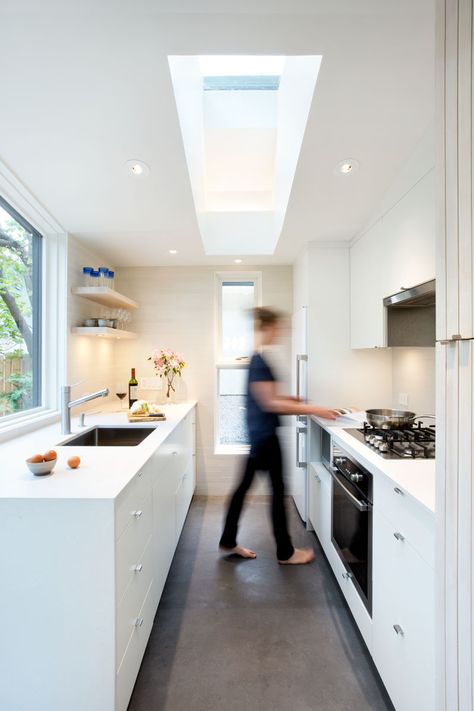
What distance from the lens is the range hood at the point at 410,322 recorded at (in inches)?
72.1

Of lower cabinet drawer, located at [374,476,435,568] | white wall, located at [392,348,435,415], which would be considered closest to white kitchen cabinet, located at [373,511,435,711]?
lower cabinet drawer, located at [374,476,435,568]

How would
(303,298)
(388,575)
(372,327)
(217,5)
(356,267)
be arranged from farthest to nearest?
(303,298) < (356,267) < (372,327) < (388,575) < (217,5)

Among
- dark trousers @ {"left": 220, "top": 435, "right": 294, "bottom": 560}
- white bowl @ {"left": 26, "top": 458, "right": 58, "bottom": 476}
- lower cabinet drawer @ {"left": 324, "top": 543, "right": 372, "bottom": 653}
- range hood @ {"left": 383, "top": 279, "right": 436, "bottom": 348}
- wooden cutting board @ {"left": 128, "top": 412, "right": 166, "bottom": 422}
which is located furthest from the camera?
wooden cutting board @ {"left": 128, "top": 412, "right": 166, "bottom": 422}

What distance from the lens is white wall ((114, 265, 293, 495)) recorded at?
3193 mm

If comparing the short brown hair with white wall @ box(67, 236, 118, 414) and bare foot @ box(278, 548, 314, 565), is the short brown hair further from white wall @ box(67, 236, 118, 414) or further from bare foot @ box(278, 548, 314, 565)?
bare foot @ box(278, 548, 314, 565)

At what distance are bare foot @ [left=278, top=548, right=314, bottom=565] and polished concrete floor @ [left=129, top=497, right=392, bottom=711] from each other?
1.7 inches

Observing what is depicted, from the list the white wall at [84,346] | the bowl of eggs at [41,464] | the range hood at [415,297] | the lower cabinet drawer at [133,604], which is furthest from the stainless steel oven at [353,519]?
the white wall at [84,346]

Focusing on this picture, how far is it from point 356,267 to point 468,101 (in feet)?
5.67

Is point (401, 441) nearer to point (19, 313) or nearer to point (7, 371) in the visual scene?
point (7, 371)

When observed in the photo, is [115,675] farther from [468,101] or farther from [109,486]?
[468,101]

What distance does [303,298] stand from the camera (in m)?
2.68

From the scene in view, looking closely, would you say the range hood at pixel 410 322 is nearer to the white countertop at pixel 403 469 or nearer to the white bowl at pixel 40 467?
the white countertop at pixel 403 469

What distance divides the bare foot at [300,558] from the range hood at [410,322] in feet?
4.79

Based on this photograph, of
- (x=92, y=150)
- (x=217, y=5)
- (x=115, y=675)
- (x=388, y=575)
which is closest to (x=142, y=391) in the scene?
(x=92, y=150)
